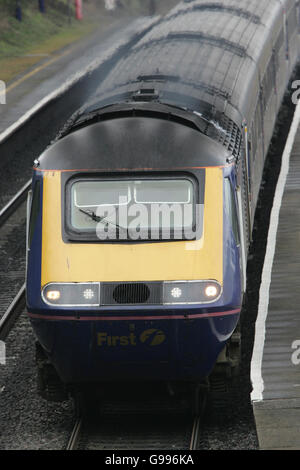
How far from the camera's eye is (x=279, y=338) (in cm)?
1479

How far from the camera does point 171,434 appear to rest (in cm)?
1273

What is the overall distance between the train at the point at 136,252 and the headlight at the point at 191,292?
0.04 feet

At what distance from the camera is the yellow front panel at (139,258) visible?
463 inches

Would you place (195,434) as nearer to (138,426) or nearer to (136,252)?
(138,426)

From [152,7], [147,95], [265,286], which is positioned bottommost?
[265,286]

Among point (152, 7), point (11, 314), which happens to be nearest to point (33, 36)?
point (152, 7)

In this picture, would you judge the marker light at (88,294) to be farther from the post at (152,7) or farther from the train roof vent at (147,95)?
the post at (152,7)

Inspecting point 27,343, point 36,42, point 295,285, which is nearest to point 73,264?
point 27,343

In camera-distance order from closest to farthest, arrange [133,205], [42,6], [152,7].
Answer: [133,205] < [42,6] < [152,7]

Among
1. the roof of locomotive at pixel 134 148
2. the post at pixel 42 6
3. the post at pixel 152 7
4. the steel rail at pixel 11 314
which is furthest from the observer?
the post at pixel 152 7

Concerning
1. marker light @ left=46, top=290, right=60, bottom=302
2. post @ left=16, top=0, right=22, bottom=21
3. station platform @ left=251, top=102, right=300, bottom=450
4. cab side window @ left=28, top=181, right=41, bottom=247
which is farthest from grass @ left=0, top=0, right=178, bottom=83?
marker light @ left=46, top=290, right=60, bottom=302

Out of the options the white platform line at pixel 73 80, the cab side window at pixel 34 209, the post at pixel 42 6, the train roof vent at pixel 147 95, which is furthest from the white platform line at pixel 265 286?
the post at pixel 42 6

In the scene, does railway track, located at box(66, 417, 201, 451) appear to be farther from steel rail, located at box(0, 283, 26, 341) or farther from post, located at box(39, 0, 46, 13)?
post, located at box(39, 0, 46, 13)

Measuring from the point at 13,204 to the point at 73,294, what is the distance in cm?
1174
